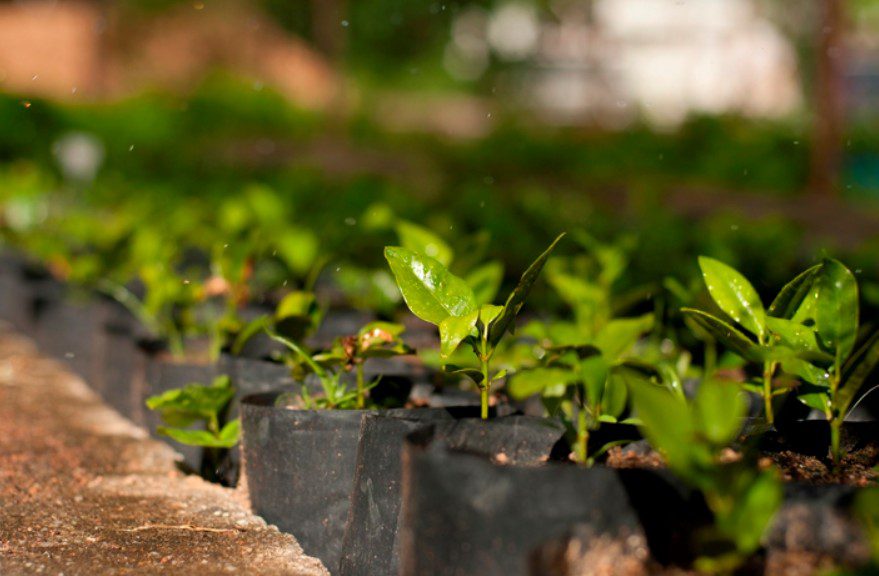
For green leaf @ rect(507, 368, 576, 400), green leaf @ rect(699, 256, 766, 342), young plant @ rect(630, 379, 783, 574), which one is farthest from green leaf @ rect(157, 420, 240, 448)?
young plant @ rect(630, 379, 783, 574)

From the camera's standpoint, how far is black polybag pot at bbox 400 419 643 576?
3.84 ft

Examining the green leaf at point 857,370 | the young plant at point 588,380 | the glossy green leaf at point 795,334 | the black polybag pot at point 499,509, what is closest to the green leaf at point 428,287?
the young plant at point 588,380

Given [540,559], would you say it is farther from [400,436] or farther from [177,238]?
[177,238]

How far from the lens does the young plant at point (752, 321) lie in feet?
4.74

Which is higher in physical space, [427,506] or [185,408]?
[427,506]

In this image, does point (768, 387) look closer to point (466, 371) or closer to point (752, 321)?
point (752, 321)

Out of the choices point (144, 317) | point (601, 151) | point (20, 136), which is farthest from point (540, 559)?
point (20, 136)

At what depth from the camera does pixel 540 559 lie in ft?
3.82

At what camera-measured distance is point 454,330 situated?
1.41 m

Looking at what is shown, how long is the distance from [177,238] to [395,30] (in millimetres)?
18211

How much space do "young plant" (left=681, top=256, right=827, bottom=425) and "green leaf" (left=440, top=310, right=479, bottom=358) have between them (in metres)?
0.28

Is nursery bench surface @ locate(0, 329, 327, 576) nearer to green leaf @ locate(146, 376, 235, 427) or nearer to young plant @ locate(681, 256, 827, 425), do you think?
green leaf @ locate(146, 376, 235, 427)

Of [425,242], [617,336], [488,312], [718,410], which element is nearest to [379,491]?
[488,312]

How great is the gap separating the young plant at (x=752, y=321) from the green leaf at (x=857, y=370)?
0.05m
